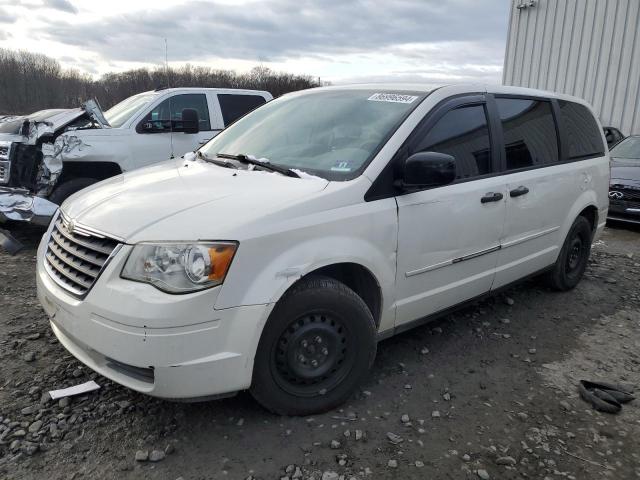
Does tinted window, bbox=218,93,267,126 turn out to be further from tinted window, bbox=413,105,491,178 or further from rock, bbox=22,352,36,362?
rock, bbox=22,352,36,362

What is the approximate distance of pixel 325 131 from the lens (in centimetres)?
341

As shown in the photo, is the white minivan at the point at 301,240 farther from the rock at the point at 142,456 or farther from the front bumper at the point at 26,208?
the front bumper at the point at 26,208

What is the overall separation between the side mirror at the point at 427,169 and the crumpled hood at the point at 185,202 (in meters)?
0.48

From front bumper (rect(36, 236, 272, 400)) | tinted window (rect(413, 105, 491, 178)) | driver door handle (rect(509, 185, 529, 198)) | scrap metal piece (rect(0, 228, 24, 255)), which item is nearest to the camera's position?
front bumper (rect(36, 236, 272, 400))

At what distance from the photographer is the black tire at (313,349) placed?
2590mm

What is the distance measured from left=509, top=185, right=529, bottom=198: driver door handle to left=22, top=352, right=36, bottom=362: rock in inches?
132

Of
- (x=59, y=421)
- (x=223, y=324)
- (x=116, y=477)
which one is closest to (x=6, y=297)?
(x=59, y=421)

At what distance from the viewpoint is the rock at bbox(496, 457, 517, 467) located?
8.39 feet

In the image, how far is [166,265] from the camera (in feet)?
7.77

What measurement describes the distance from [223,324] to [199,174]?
48.2 inches

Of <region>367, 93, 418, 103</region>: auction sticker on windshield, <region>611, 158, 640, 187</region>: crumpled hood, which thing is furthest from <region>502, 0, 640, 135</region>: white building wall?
<region>367, 93, 418, 103</region>: auction sticker on windshield

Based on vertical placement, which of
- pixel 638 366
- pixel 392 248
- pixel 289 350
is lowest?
pixel 638 366

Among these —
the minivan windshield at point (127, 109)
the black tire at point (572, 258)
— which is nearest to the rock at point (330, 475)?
the black tire at point (572, 258)

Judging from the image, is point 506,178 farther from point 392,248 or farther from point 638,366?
point 638,366
